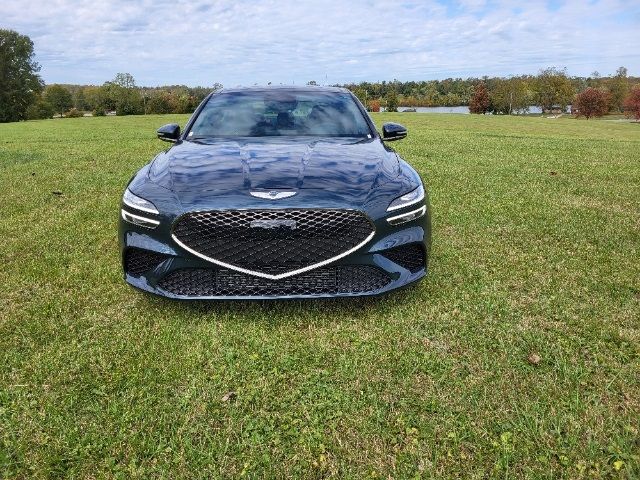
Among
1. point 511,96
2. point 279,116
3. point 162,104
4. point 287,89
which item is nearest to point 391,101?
point 511,96

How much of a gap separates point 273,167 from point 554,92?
307ft

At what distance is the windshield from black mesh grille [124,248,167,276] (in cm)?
151

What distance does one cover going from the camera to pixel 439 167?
10.2 meters

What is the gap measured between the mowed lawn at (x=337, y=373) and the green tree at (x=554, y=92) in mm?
90080

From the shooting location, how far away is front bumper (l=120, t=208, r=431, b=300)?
10.5ft

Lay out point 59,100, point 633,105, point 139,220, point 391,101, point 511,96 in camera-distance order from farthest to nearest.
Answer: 1. point 59,100
2. point 511,96
3. point 633,105
4. point 391,101
5. point 139,220

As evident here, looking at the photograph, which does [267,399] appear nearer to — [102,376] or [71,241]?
[102,376]

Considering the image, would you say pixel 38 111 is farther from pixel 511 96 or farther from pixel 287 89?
pixel 287 89

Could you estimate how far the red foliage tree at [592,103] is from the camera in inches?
3110

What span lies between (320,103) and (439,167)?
5.74 metres

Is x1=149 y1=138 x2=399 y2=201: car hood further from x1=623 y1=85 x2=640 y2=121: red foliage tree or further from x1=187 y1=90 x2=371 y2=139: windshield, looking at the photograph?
x1=623 y1=85 x2=640 y2=121: red foliage tree

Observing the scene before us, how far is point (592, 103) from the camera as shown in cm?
7900

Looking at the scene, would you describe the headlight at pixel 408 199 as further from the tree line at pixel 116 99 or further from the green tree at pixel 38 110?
the green tree at pixel 38 110

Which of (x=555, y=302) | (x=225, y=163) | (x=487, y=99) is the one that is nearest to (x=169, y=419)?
(x=225, y=163)
